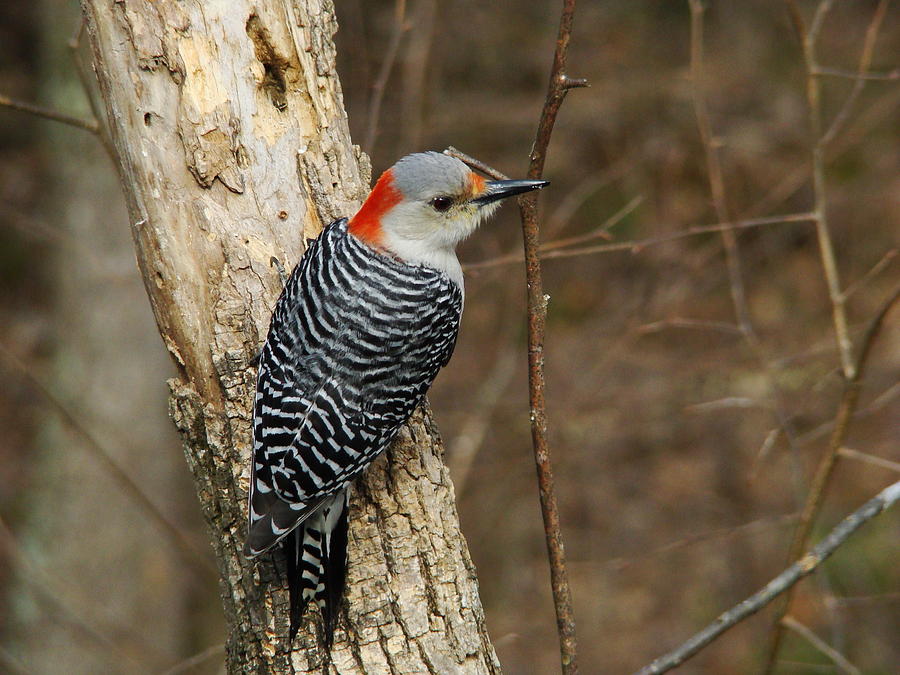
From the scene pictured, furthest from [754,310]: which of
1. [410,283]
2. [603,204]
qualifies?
[410,283]

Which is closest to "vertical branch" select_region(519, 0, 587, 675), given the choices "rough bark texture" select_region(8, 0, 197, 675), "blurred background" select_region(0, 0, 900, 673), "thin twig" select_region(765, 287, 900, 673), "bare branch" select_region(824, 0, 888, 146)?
"thin twig" select_region(765, 287, 900, 673)

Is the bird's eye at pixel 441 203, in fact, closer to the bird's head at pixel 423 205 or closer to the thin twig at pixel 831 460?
the bird's head at pixel 423 205

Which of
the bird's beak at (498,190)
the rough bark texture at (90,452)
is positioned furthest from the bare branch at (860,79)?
the rough bark texture at (90,452)

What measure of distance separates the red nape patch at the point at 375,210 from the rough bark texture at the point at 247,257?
12cm

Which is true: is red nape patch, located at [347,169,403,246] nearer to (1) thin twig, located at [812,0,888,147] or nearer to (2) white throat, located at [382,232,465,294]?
(2) white throat, located at [382,232,465,294]

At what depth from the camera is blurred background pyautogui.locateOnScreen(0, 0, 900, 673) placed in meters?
6.77

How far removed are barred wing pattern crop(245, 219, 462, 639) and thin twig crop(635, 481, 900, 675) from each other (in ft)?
3.25

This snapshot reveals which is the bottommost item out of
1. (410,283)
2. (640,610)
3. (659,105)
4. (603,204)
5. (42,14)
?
(640,610)

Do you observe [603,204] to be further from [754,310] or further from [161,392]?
[161,392]

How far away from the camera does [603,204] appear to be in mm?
9070

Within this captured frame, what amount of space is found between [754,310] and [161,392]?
5.13 m

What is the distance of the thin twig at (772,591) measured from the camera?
8.27 feet

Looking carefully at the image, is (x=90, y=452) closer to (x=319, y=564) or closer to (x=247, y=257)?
(x=247, y=257)

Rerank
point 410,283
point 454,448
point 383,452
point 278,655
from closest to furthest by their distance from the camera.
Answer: point 278,655
point 383,452
point 410,283
point 454,448
